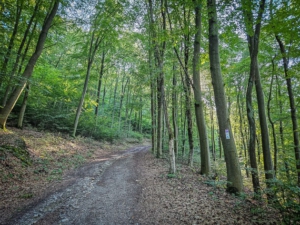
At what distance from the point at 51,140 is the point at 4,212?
7545 millimetres

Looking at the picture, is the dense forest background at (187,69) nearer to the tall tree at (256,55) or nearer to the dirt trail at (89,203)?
the tall tree at (256,55)

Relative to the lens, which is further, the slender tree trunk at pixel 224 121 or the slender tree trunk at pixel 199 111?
the slender tree trunk at pixel 199 111

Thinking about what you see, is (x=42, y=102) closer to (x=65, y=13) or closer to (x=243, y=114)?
(x=65, y=13)

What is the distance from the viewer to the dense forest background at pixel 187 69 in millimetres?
5344

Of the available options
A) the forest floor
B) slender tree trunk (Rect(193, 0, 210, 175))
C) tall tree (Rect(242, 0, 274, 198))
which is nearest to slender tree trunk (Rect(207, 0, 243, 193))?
the forest floor

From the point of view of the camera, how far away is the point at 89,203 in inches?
189

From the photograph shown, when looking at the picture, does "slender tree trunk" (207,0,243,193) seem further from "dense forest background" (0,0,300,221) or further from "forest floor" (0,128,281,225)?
"forest floor" (0,128,281,225)

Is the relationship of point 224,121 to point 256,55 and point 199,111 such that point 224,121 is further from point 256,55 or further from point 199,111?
point 256,55

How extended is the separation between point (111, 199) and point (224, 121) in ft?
14.4

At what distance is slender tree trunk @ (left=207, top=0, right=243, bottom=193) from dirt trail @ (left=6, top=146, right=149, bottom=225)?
3100 mm

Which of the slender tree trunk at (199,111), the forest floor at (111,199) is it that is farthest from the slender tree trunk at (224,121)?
the slender tree trunk at (199,111)

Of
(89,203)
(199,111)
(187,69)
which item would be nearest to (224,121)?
(199,111)

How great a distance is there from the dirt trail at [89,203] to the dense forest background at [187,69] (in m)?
2.84

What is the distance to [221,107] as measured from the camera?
212 inches
